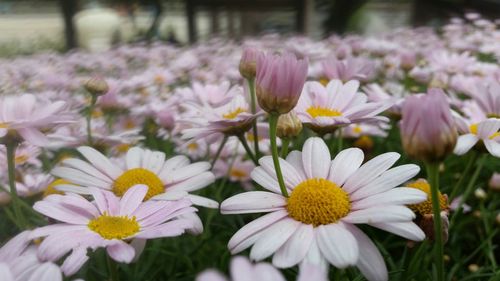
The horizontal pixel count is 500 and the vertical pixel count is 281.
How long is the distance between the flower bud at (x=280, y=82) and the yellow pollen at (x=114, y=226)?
15 cm

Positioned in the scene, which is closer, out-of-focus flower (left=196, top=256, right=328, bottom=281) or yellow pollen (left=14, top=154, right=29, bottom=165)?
out-of-focus flower (left=196, top=256, right=328, bottom=281)

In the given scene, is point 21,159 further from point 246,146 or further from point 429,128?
point 429,128

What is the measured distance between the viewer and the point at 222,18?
6375mm

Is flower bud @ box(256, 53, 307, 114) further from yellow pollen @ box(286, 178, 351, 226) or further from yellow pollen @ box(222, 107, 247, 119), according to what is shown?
yellow pollen @ box(222, 107, 247, 119)

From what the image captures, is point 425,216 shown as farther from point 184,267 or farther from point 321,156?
point 184,267

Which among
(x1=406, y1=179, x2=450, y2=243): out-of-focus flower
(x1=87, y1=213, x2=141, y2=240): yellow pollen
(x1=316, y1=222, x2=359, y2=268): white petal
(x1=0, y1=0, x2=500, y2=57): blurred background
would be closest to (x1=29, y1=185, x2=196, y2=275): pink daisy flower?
(x1=87, y1=213, x2=141, y2=240): yellow pollen

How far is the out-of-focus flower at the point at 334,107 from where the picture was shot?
1.78 feet

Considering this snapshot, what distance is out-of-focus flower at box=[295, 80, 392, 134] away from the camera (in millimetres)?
542

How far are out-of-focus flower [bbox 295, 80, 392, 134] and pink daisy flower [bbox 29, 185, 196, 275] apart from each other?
197 millimetres

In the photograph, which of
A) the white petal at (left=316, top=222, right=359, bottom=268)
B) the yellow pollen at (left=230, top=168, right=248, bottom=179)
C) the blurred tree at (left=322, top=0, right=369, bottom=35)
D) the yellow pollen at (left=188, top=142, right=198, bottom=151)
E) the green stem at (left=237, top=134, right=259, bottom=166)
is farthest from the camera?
the blurred tree at (left=322, top=0, right=369, bottom=35)

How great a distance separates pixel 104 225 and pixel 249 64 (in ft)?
0.87

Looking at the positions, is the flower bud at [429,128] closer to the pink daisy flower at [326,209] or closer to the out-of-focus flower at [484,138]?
the pink daisy flower at [326,209]

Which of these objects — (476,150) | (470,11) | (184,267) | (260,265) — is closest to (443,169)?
(476,150)

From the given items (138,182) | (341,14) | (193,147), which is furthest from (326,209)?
(341,14)
